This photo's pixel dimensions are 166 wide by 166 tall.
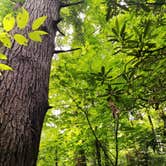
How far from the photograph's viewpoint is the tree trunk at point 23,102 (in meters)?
1.47

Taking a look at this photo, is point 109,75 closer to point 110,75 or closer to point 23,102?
point 110,75

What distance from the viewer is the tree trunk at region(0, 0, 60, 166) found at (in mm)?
1466

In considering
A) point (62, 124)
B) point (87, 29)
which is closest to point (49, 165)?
point (62, 124)

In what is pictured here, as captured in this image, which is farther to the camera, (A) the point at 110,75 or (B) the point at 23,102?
(A) the point at 110,75

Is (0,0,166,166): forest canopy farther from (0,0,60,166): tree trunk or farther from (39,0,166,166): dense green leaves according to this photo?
(0,0,60,166): tree trunk

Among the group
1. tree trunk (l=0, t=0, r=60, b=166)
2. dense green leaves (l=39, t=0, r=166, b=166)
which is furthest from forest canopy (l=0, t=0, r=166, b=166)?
tree trunk (l=0, t=0, r=60, b=166)

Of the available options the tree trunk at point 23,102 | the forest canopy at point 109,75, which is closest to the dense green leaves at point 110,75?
the forest canopy at point 109,75

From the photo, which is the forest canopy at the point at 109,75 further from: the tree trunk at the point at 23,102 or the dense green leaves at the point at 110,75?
the tree trunk at the point at 23,102

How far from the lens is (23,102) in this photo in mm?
1713

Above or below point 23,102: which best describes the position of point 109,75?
above

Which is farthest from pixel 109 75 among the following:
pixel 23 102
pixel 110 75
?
pixel 23 102

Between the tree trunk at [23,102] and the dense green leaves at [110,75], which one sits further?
the dense green leaves at [110,75]

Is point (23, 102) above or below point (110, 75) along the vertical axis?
below

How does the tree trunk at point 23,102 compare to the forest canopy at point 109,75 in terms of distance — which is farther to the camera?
the forest canopy at point 109,75
